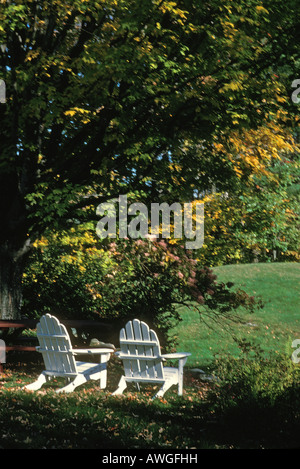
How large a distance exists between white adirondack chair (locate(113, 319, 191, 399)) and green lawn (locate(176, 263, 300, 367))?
4.57 m

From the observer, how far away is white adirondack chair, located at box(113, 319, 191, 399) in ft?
26.8

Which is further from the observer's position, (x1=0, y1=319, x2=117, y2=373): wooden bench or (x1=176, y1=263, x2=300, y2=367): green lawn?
(x1=176, y1=263, x2=300, y2=367): green lawn

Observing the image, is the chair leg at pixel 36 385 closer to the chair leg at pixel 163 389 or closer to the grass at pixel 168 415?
the grass at pixel 168 415

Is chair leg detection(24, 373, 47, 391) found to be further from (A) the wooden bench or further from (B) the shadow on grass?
(A) the wooden bench

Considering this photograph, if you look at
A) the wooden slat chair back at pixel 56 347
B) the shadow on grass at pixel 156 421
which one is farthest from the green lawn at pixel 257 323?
the shadow on grass at pixel 156 421

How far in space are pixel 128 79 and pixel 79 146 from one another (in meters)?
2.69

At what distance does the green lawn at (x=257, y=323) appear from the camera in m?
16.7

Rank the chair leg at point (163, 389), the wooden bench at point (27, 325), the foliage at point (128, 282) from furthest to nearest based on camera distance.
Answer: the foliage at point (128, 282) < the wooden bench at point (27, 325) < the chair leg at point (163, 389)

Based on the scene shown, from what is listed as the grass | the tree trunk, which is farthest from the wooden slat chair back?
the tree trunk

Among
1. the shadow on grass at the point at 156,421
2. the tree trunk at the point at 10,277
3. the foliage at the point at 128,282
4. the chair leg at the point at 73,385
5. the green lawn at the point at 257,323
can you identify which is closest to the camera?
the shadow on grass at the point at 156,421

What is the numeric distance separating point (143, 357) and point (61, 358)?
1287 mm

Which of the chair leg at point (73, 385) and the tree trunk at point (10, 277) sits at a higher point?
the tree trunk at point (10, 277)

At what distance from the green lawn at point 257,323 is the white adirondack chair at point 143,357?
4.57 m

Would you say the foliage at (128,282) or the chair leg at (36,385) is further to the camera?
the foliage at (128,282)
